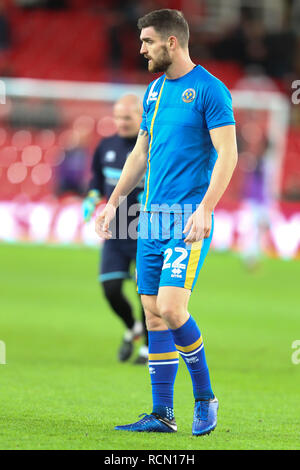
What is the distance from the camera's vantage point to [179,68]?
5.72 meters

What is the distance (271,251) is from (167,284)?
15.9m

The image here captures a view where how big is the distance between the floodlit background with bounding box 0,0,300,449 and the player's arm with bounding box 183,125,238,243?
1180 mm

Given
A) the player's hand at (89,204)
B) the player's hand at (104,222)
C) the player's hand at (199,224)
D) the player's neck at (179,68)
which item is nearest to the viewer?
the player's hand at (199,224)

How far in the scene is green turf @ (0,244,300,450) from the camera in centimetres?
560

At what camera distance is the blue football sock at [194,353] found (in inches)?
222

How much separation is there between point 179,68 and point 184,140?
1.43 ft

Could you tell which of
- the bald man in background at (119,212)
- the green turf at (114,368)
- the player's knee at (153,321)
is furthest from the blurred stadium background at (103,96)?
the player's knee at (153,321)

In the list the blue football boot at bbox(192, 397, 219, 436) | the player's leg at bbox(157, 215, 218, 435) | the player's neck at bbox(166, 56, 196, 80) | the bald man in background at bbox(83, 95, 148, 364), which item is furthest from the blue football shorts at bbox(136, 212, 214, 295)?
the bald man in background at bbox(83, 95, 148, 364)

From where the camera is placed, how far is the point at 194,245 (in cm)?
564

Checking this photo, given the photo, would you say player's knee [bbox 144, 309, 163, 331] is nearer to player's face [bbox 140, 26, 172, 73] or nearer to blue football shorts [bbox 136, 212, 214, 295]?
blue football shorts [bbox 136, 212, 214, 295]

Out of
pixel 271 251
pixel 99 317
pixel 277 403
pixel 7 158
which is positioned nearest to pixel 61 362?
pixel 277 403

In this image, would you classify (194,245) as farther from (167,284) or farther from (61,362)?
(61,362)

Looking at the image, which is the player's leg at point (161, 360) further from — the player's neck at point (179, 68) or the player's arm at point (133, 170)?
the player's neck at point (179, 68)

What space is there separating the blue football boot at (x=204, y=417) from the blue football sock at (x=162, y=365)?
9.5 inches
